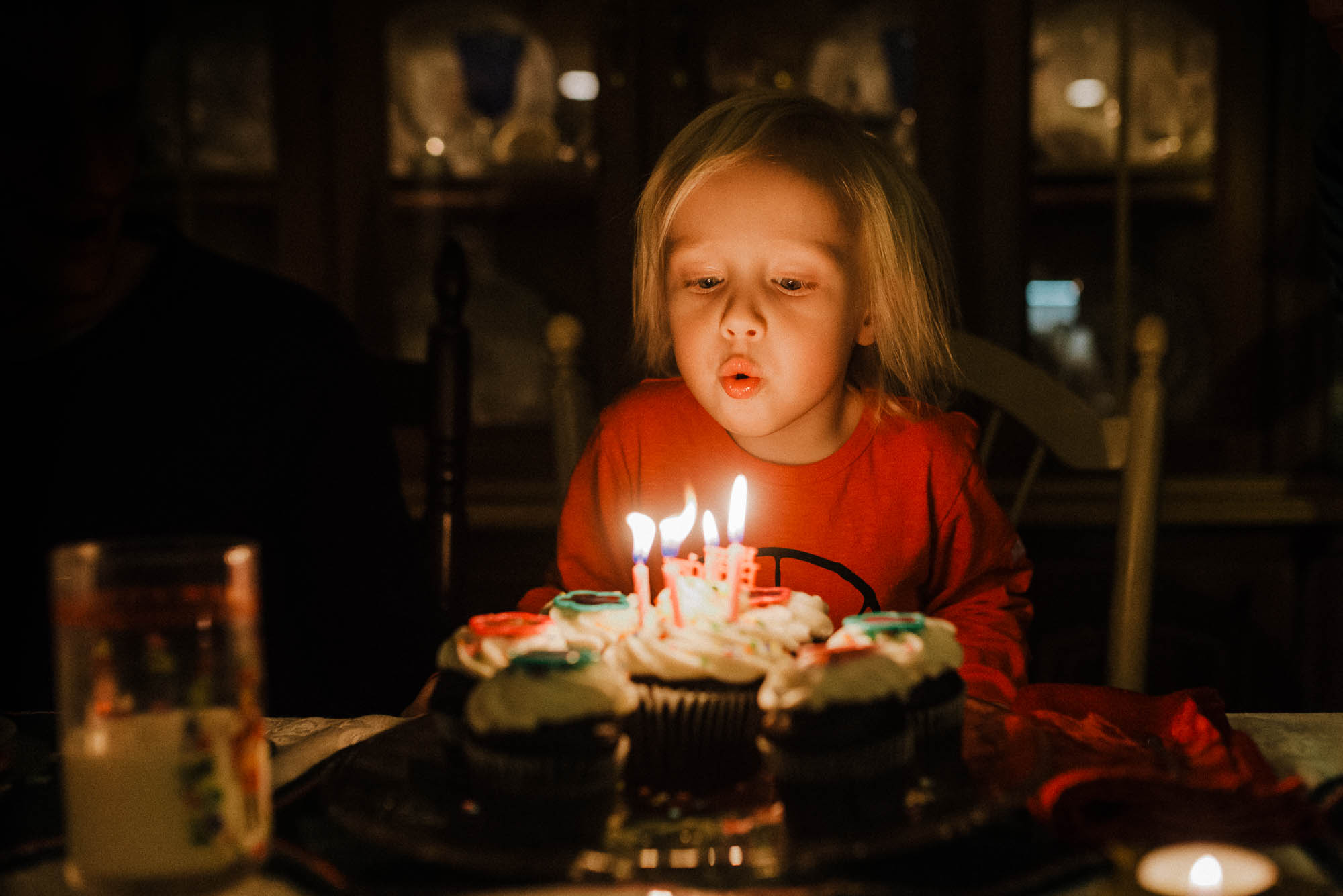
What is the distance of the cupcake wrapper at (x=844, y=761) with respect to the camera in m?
0.61

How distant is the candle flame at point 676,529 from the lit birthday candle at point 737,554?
0.03 metres

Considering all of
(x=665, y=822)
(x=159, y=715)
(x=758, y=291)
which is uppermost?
(x=758, y=291)

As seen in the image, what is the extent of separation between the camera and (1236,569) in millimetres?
2086

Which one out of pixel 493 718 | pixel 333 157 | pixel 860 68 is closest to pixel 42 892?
pixel 493 718

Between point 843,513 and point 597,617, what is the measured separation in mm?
452

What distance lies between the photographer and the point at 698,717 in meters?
0.72

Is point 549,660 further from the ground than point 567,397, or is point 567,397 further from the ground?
point 567,397

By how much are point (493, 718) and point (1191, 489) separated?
1.80 meters

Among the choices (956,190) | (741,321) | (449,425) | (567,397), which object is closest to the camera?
(741,321)

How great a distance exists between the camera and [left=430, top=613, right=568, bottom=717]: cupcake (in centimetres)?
71

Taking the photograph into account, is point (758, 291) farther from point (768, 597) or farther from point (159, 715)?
point (159, 715)

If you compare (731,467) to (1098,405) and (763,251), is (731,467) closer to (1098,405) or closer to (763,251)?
(763,251)

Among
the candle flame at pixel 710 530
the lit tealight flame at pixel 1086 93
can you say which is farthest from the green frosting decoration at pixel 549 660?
the lit tealight flame at pixel 1086 93

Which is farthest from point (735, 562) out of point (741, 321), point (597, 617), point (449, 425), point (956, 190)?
point (956, 190)
